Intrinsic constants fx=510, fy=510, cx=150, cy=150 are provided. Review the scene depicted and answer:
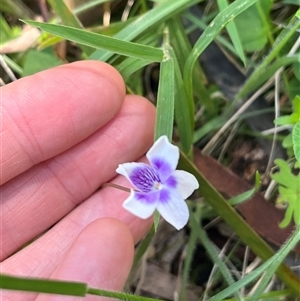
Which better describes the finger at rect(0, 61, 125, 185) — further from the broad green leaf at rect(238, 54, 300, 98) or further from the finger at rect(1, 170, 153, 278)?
the broad green leaf at rect(238, 54, 300, 98)

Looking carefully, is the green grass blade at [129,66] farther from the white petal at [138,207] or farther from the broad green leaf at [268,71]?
the white petal at [138,207]

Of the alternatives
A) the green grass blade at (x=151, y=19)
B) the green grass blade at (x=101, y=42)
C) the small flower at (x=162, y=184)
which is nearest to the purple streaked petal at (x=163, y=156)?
the small flower at (x=162, y=184)

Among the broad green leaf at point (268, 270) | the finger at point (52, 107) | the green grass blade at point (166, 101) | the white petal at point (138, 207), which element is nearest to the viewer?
the white petal at point (138, 207)

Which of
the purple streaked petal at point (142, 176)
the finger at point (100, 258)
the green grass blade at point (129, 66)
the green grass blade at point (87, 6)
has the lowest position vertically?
the finger at point (100, 258)

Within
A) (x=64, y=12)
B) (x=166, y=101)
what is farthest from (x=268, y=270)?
(x=64, y=12)

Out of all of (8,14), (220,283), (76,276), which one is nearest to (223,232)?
(220,283)

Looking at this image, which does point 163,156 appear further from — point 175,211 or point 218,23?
point 218,23
